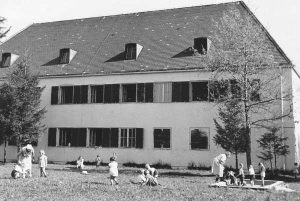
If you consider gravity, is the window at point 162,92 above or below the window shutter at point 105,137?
above

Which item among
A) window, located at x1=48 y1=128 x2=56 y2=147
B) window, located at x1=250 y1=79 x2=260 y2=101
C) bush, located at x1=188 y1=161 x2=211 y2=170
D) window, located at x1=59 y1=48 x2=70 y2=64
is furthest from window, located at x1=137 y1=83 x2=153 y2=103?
window, located at x1=250 y1=79 x2=260 y2=101

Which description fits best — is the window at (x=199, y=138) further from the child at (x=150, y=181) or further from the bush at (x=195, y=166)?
the child at (x=150, y=181)

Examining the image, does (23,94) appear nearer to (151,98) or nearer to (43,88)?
(43,88)

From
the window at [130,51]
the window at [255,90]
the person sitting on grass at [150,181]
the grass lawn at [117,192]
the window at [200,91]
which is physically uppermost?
the window at [130,51]

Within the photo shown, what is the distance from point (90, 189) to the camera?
15117mm

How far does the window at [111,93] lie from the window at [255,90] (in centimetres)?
1086

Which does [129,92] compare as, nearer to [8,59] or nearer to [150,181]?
[8,59]

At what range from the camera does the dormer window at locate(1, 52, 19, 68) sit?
33.8m

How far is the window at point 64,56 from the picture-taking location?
32.1 meters

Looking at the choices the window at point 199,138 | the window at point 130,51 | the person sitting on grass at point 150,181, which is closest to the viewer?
the person sitting on grass at point 150,181

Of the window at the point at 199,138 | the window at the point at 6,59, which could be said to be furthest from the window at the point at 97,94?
the window at the point at 6,59

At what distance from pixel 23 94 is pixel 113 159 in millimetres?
13183

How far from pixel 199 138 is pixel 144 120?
3.97 metres

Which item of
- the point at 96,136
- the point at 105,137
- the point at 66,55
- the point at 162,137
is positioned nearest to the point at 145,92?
the point at 162,137
